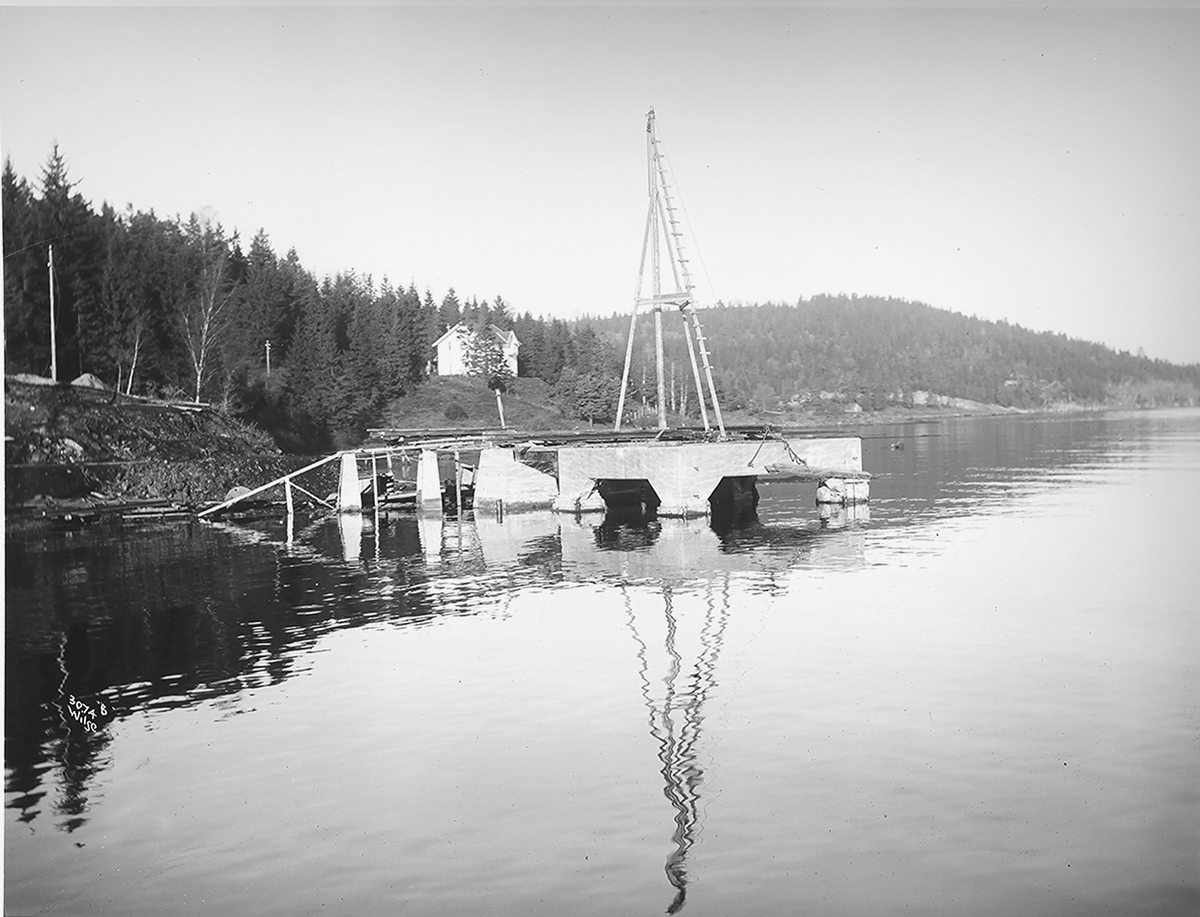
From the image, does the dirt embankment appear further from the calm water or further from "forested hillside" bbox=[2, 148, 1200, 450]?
the calm water

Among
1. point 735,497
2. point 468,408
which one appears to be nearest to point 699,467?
point 735,497

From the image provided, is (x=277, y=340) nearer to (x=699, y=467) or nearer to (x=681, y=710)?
(x=699, y=467)

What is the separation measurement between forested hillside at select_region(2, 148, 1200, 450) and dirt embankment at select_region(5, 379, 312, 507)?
12.9 feet

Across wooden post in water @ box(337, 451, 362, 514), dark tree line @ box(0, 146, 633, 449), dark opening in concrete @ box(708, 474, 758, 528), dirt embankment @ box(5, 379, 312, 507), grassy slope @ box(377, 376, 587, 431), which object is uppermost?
dark tree line @ box(0, 146, 633, 449)

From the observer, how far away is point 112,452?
155 feet

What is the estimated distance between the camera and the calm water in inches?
375

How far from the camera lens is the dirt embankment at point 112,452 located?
141ft

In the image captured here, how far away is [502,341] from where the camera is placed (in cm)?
9912

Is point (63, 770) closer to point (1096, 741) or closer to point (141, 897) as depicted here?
point (141, 897)

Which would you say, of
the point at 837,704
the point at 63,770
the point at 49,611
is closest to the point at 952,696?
the point at 837,704

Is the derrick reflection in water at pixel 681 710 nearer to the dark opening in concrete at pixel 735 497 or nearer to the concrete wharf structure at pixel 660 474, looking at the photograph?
the concrete wharf structure at pixel 660 474
